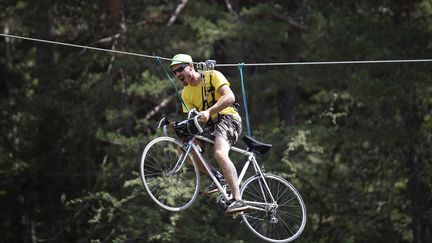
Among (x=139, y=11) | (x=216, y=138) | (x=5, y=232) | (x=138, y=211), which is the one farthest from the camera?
(x=5, y=232)

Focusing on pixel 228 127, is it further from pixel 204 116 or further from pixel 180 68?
pixel 180 68

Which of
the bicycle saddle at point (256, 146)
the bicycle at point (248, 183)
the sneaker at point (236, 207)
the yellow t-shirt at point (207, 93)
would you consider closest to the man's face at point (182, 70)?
the yellow t-shirt at point (207, 93)

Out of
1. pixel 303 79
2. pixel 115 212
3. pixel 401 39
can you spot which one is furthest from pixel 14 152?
pixel 401 39

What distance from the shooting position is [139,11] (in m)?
17.6

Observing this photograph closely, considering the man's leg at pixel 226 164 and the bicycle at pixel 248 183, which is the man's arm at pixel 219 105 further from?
the man's leg at pixel 226 164

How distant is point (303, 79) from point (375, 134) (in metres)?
1.56

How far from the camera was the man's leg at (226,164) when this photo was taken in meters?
7.67

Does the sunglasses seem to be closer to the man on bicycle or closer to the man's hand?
the man on bicycle

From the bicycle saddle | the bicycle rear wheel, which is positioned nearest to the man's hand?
the bicycle saddle

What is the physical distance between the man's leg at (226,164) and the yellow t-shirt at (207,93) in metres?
0.25

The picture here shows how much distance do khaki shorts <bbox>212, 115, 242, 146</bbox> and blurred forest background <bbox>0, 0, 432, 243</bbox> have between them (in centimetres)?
654

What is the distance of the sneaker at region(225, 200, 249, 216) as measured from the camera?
7.62 meters

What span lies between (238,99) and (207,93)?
8107mm

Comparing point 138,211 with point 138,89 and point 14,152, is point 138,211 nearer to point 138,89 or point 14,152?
point 138,89
